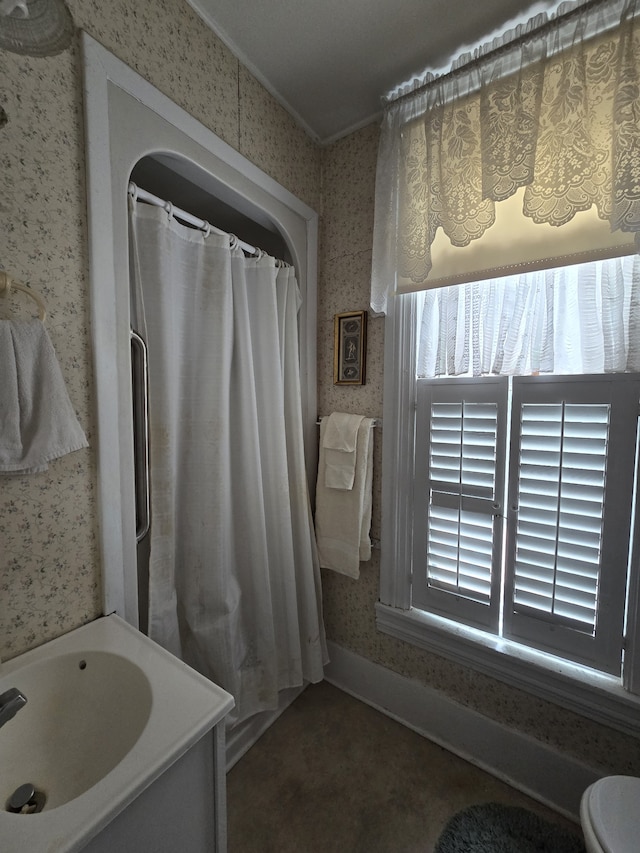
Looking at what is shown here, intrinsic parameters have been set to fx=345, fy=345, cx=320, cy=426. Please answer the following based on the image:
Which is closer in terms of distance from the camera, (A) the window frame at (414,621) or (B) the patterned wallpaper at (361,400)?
(A) the window frame at (414,621)

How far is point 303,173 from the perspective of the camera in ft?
5.34

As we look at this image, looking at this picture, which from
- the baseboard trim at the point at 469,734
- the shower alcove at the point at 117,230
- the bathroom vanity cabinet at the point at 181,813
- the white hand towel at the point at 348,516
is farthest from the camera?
the white hand towel at the point at 348,516

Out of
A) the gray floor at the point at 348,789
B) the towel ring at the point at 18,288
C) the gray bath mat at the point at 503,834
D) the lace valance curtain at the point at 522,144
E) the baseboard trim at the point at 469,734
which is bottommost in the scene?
the gray floor at the point at 348,789

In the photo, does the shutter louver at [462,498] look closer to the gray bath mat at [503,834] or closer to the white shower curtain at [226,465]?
the white shower curtain at [226,465]

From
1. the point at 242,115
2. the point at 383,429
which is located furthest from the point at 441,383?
the point at 242,115

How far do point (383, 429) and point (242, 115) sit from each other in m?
1.36

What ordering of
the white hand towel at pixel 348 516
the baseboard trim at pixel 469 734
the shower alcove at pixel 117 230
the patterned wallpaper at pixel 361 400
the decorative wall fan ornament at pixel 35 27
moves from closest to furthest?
the decorative wall fan ornament at pixel 35 27, the shower alcove at pixel 117 230, the baseboard trim at pixel 469 734, the patterned wallpaper at pixel 361 400, the white hand towel at pixel 348 516

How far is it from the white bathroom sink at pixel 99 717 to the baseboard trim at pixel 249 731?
33.2 inches

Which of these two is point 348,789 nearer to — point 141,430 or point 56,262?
point 141,430

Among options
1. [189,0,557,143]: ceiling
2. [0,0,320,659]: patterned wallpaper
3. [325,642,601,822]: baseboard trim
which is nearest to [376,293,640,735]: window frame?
[325,642,601,822]: baseboard trim

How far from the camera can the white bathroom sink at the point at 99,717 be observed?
607 millimetres

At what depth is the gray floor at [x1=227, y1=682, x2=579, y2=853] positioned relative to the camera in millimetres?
1161

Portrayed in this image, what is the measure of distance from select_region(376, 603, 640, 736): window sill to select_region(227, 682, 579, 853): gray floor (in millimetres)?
410

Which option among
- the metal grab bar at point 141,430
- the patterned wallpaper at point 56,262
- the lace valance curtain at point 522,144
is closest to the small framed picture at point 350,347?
the lace valance curtain at point 522,144
